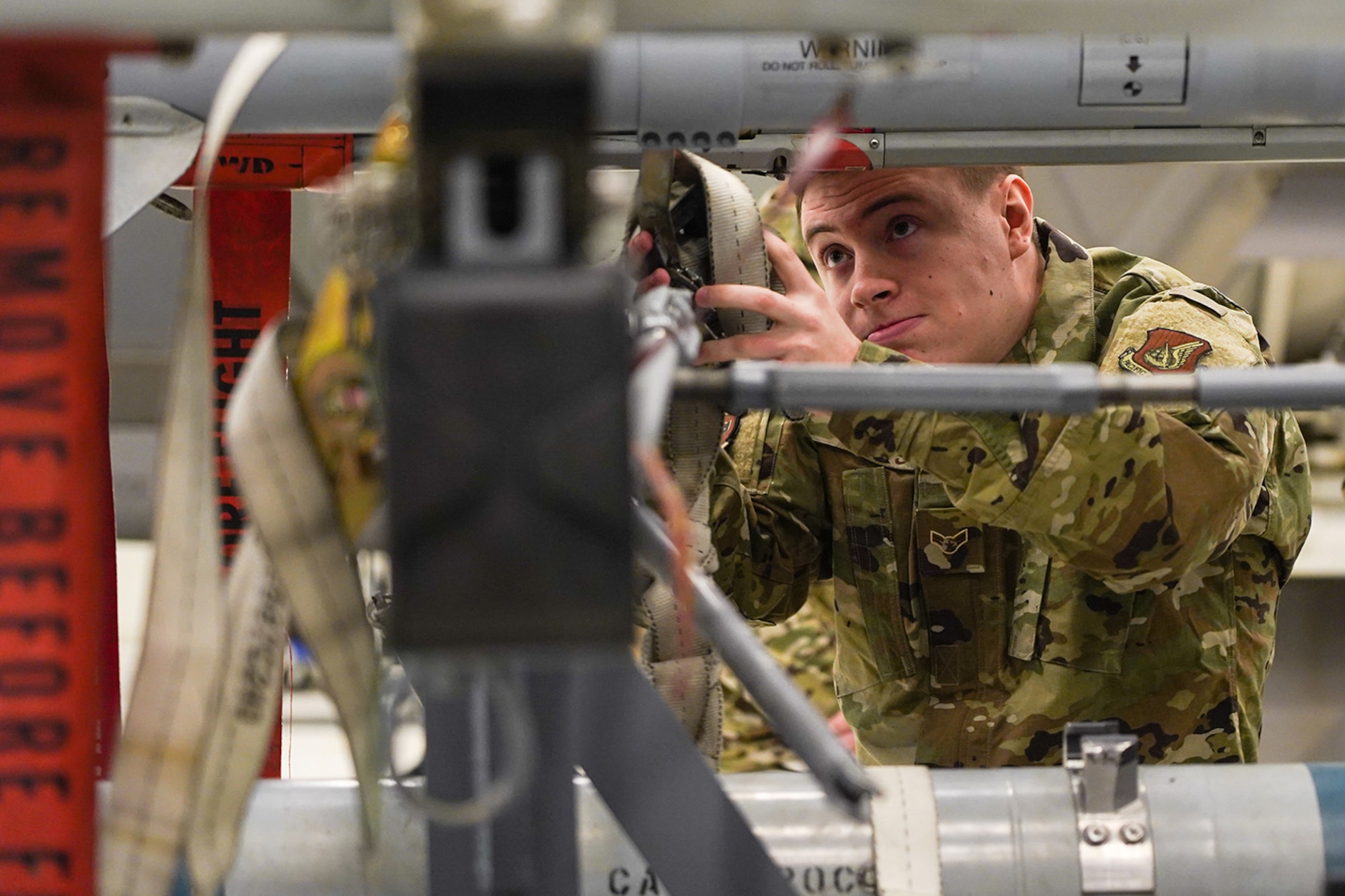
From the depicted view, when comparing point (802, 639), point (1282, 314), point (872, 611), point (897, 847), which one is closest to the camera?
point (897, 847)

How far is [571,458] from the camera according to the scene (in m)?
0.47

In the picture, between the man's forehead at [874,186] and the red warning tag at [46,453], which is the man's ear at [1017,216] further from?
the red warning tag at [46,453]

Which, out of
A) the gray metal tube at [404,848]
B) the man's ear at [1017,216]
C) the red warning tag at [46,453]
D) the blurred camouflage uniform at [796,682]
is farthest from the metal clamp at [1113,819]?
the blurred camouflage uniform at [796,682]

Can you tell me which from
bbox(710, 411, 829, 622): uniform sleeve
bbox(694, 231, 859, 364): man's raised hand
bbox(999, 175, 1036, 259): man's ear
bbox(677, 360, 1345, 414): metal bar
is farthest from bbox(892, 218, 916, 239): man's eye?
bbox(677, 360, 1345, 414): metal bar

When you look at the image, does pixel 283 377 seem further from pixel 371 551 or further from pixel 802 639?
pixel 802 639

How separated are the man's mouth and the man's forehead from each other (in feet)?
0.41

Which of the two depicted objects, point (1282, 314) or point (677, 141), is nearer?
point (677, 141)

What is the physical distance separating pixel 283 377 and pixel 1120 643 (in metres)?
1.13

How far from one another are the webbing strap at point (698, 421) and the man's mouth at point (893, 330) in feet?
A: 1.41

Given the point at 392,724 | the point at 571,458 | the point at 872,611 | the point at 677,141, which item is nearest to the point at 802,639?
the point at 872,611

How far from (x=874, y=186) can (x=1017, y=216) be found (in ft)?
0.79

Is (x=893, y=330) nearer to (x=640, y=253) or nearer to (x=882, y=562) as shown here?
(x=882, y=562)

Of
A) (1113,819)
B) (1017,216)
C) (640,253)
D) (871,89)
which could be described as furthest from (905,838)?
(1017,216)

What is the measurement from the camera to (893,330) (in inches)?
58.2
